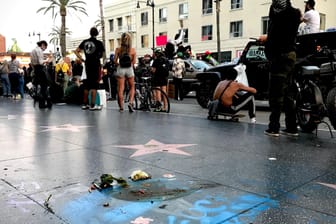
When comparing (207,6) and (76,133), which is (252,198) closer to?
(76,133)

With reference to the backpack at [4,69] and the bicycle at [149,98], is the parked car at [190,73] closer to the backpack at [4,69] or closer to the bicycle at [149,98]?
the bicycle at [149,98]

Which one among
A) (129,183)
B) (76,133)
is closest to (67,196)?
(129,183)

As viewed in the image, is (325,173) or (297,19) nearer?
(325,173)

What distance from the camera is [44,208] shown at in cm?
289

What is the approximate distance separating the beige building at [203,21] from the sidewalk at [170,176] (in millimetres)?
26959

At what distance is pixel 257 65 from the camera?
34.2 feet

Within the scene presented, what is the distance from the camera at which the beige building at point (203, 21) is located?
37.6 metres

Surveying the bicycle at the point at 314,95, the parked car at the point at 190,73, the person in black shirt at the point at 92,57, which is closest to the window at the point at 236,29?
the parked car at the point at 190,73

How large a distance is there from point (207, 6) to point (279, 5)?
3833 cm

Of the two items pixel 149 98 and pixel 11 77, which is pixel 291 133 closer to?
pixel 149 98

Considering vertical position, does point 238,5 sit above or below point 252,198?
above

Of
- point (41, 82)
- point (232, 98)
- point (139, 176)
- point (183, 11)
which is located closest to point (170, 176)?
point (139, 176)

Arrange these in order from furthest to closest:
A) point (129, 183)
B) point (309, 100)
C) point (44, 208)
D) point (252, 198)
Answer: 1. point (309, 100)
2. point (129, 183)
3. point (252, 198)
4. point (44, 208)

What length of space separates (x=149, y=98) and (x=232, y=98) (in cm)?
302
